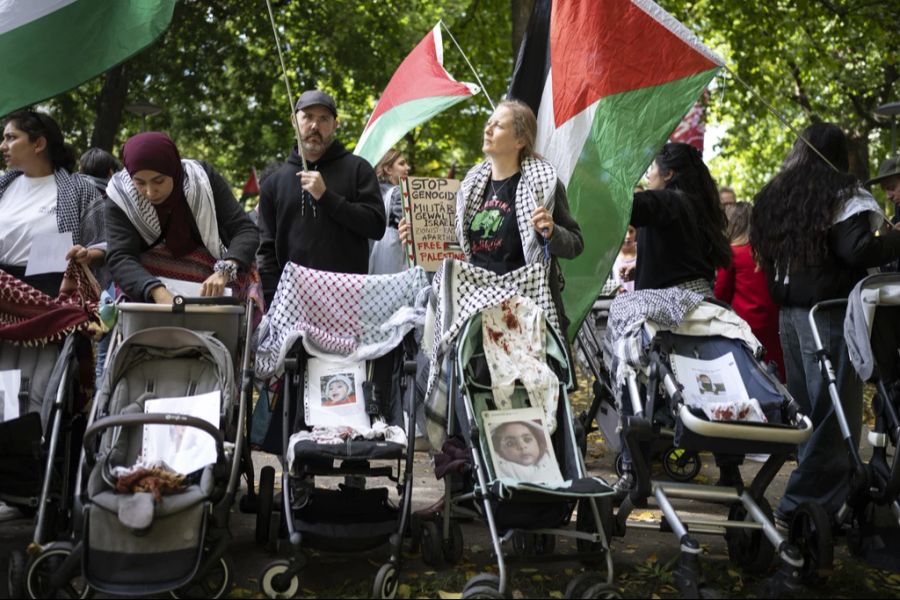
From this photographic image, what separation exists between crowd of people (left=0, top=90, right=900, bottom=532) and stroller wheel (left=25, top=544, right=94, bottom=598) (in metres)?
1.42

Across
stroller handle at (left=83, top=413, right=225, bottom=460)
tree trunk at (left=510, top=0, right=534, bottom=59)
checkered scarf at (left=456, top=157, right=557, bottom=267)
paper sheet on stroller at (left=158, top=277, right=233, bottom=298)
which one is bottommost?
stroller handle at (left=83, top=413, right=225, bottom=460)

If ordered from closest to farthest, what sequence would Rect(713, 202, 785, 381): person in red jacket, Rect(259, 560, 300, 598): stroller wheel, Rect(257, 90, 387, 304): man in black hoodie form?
Rect(259, 560, 300, 598): stroller wheel, Rect(257, 90, 387, 304): man in black hoodie, Rect(713, 202, 785, 381): person in red jacket

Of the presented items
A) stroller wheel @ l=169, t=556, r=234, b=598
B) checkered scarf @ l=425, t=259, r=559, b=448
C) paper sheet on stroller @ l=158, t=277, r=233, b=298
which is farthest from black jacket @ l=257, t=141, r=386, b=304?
stroller wheel @ l=169, t=556, r=234, b=598

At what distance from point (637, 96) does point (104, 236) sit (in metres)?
3.14

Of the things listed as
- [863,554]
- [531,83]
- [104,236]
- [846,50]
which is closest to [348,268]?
[104,236]

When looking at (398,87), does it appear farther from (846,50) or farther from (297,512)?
(846,50)

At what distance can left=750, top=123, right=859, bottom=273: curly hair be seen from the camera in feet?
18.7

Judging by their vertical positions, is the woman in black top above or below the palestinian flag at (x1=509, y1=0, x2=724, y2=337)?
below

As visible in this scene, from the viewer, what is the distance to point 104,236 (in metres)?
5.66

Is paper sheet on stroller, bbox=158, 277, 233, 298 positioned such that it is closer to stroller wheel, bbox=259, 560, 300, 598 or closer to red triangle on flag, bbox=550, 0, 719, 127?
stroller wheel, bbox=259, 560, 300, 598

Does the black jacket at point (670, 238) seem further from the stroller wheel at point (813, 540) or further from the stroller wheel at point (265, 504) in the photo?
the stroller wheel at point (265, 504)

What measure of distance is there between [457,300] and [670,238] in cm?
147

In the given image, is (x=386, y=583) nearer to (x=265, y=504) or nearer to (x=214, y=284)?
(x=265, y=504)

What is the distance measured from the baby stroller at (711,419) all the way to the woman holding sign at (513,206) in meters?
0.53
